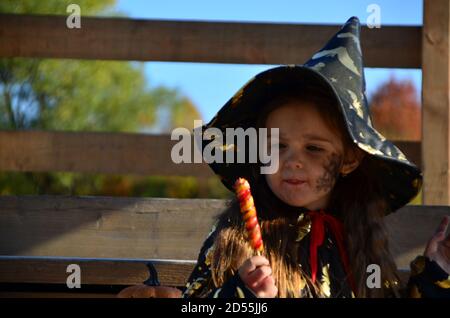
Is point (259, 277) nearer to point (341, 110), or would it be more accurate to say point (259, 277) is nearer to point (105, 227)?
point (341, 110)

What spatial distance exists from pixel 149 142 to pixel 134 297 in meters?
1.27

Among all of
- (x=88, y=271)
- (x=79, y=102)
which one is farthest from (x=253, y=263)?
(x=79, y=102)

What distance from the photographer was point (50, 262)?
2455mm

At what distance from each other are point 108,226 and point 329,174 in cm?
79

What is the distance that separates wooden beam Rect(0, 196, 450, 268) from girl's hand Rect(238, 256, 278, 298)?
0.68 meters

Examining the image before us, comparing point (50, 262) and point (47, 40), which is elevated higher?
point (47, 40)

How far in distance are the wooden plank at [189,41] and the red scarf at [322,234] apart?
127cm

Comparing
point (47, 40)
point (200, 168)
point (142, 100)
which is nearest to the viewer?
point (200, 168)

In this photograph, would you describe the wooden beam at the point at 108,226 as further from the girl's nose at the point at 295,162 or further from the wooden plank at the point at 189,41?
the wooden plank at the point at 189,41

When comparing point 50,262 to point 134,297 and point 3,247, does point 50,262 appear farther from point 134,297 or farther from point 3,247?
point 134,297

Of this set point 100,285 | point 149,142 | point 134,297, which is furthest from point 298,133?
point 149,142

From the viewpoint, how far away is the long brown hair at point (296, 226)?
2.12 meters

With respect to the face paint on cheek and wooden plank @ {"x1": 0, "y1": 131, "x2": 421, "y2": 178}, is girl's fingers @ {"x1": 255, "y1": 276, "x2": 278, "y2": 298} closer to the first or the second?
the face paint on cheek

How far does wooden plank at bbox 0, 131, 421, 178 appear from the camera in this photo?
3.31m
